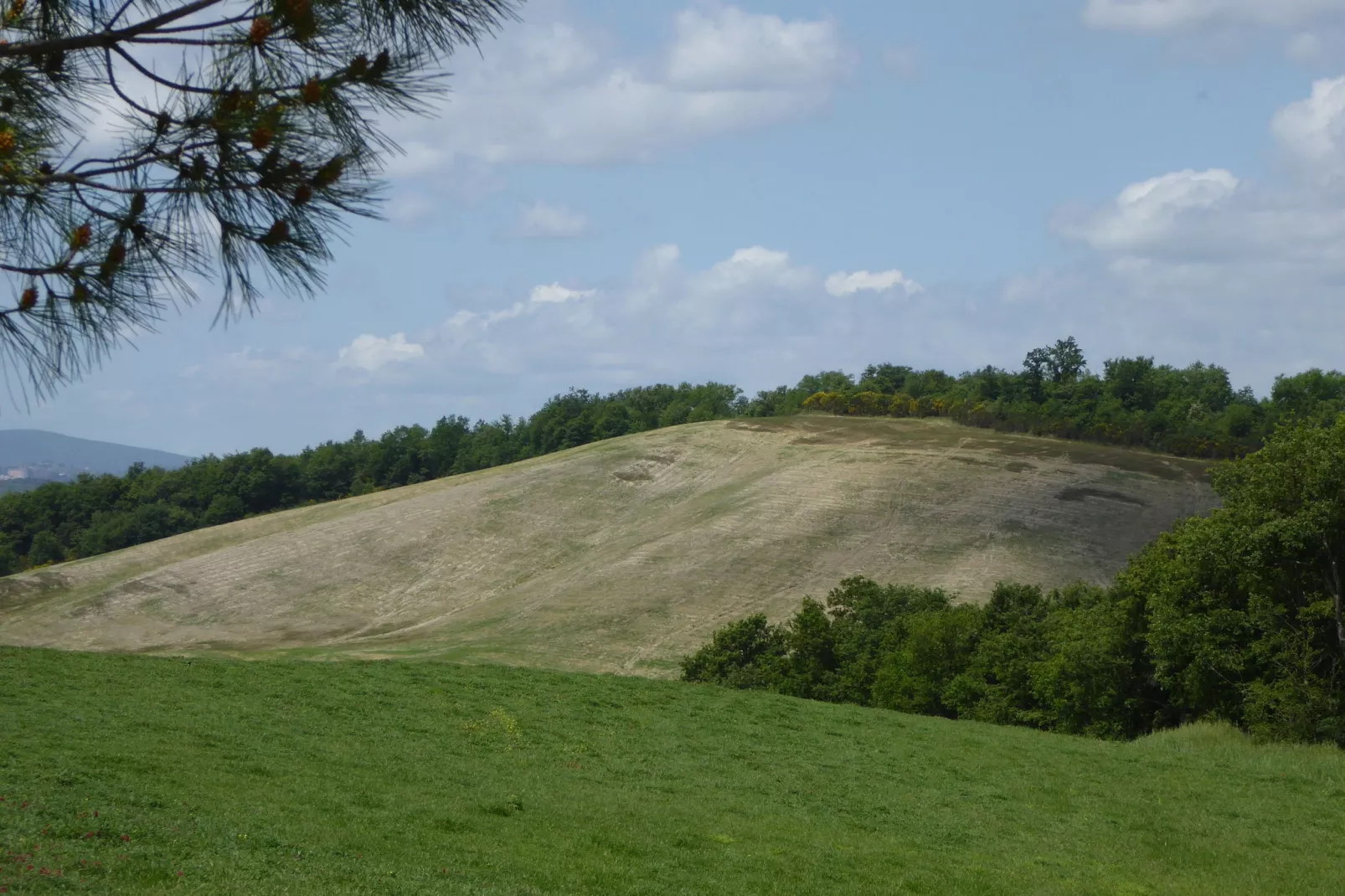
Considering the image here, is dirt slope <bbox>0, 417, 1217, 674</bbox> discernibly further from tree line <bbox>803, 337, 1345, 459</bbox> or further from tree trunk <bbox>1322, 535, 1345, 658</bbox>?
tree trunk <bbox>1322, 535, 1345, 658</bbox>

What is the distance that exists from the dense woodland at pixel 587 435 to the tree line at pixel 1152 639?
48343mm

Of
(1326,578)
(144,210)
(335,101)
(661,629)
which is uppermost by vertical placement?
(335,101)

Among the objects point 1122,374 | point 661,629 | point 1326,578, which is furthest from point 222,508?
point 1326,578

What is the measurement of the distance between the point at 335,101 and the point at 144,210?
1189mm

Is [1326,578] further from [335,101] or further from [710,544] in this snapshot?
[710,544]

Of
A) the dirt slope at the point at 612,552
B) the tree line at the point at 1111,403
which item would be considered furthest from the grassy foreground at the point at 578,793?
the tree line at the point at 1111,403

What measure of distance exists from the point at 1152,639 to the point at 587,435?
108299 millimetres

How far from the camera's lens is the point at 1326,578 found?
2538 centimetres

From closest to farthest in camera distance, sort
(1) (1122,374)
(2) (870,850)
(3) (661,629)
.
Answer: (2) (870,850) → (3) (661,629) → (1) (1122,374)

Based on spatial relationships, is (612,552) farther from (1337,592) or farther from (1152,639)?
(1337,592)

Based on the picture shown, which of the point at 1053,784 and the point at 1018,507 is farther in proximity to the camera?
the point at 1018,507

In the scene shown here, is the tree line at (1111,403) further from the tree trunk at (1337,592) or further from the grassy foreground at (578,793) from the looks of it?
the grassy foreground at (578,793)

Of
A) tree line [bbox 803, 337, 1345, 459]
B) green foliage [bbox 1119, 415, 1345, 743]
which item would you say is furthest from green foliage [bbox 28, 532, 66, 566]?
green foliage [bbox 1119, 415, 1345, 743]

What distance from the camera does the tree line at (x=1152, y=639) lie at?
81.0 ft
